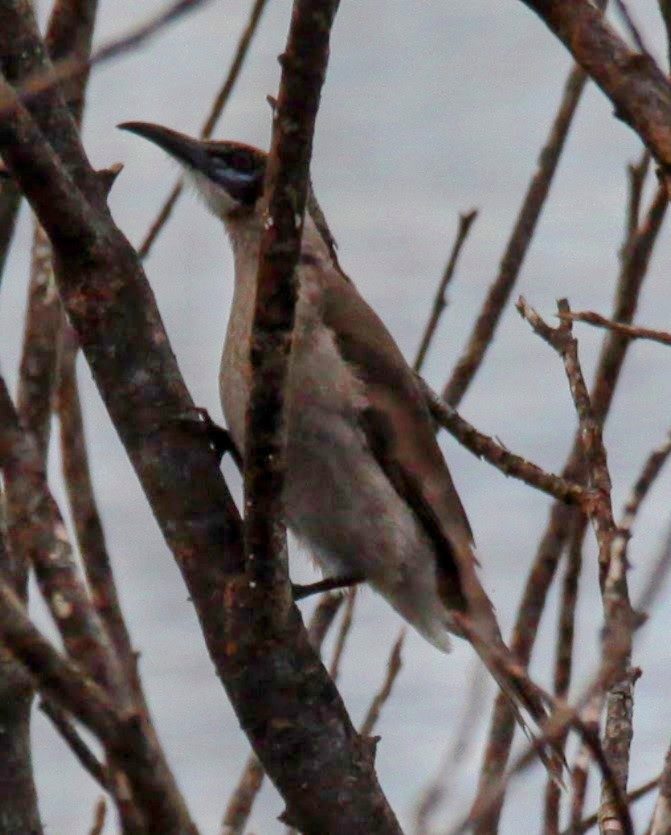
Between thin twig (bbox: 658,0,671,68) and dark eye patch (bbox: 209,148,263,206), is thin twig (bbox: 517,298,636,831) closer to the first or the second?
thin twig (bbox: 658,0,671,68)

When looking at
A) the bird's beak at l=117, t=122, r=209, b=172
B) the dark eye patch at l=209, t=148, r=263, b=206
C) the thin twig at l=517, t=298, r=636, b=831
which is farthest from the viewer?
the dark eye patch at l=209, t=148, r=263, b=206

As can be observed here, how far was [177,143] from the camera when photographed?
485cm

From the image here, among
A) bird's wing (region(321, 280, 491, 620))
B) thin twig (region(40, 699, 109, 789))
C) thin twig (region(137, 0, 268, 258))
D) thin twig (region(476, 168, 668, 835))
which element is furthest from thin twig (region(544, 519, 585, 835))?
thin twig (region(40, 699, 109, 789))

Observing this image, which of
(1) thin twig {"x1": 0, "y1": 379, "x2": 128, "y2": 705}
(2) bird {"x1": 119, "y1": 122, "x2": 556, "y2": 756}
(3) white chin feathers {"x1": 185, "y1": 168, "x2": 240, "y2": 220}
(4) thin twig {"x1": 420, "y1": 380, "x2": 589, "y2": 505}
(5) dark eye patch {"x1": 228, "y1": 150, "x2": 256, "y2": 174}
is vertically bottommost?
(1) thin twig {"x1": 0, "y1": 379, "x2": 128, "y2": 705}

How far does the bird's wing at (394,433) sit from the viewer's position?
451 centimetres

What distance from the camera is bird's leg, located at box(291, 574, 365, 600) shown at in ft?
14.8

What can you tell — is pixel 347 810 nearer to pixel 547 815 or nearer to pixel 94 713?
pixel 547 815

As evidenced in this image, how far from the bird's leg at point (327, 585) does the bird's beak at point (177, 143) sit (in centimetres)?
128

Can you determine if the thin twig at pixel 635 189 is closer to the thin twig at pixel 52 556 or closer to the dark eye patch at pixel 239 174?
the dark eye patch at pixel 239 174

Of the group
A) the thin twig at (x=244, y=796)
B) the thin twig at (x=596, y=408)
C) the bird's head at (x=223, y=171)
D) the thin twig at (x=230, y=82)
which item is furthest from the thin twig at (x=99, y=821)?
the bird's head at (x=223, y=171)

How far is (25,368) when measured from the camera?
3.91 metres

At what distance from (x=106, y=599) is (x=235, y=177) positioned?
5.70ft

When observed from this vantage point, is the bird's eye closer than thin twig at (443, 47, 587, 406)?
No

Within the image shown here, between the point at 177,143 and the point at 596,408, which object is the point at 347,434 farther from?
the point at 177,143
